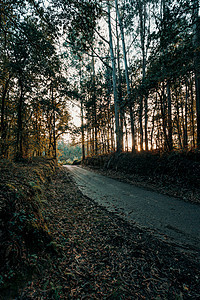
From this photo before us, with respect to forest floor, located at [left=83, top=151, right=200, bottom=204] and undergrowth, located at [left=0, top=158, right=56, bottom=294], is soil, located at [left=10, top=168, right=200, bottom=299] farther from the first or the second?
forest floor, located at [left=83, top=151, right=200, bottom=204]

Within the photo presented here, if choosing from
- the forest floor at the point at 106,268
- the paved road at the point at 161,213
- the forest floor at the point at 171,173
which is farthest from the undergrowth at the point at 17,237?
the forest floor at the point at 171,173

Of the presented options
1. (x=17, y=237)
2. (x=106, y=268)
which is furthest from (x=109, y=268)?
(x=17, y=237)

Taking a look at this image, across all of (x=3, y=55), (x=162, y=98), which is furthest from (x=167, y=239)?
(x=162, y=98)

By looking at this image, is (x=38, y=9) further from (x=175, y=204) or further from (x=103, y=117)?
(x=103, y=117)

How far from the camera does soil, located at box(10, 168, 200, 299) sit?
1.25 metres

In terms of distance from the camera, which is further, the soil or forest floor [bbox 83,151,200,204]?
forest floor [bbox 83,151,200,204]

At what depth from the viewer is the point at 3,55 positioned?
4.20m

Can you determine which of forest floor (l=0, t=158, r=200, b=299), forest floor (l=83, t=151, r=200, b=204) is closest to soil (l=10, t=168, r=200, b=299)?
forest floor (l=0, t=158, r=200, b=299)

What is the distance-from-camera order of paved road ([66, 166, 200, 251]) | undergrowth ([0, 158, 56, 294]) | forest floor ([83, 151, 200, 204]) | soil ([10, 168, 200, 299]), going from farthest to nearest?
forest floor ([83, 151, 200, 204]), paved road ([66, 166, 200, 251]), soil ([10, 168, 200, 299]), undergrowth ([0, 158, 56, 294])

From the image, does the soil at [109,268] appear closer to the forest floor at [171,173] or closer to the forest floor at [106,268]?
the forest floor at [106,268]

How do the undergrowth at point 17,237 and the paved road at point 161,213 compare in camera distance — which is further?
the paved road at point 161,213

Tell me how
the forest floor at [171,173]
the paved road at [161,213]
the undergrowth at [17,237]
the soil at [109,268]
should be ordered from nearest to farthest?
the undergrowth at [17,237] → the soil at [109,268] → the paved road at [161,213] → the forest floor at [171,173]

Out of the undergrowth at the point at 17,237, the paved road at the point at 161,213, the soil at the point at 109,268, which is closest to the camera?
the undergrowth at the point at 17,237

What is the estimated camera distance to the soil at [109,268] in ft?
4.09
